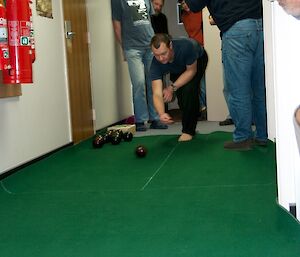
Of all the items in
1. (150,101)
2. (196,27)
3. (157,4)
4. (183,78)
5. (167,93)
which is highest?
(157,4)

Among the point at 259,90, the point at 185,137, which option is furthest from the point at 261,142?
the point at 185,137

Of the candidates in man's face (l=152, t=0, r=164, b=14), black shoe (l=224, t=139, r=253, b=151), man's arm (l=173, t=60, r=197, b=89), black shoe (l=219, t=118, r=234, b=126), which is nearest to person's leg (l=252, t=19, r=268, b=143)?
black shoe (l=224, t=139, r=253, b=151)

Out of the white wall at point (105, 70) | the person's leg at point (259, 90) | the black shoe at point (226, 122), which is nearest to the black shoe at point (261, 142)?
the person's leg at point (259, 90)

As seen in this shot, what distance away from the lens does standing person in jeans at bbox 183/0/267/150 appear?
3.16 metres

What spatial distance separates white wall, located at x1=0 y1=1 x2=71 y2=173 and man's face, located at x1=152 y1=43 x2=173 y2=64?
0.79m

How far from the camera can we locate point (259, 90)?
11.0 feet

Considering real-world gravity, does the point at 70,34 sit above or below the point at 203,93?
above

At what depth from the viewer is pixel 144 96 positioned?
488cm

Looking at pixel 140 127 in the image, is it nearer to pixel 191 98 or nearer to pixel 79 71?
pixel 79 71

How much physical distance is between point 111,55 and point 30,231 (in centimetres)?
378

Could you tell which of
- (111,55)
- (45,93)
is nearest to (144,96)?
(111,55)

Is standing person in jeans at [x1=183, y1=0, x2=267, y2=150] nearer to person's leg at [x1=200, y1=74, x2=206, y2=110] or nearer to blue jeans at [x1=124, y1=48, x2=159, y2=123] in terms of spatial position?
blue jeans at [x1=124, y1=48, x2=159, y2=123]

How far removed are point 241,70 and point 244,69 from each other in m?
0.02

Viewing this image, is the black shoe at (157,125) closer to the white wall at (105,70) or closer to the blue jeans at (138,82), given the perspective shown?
the blue jeans at (138,82)
